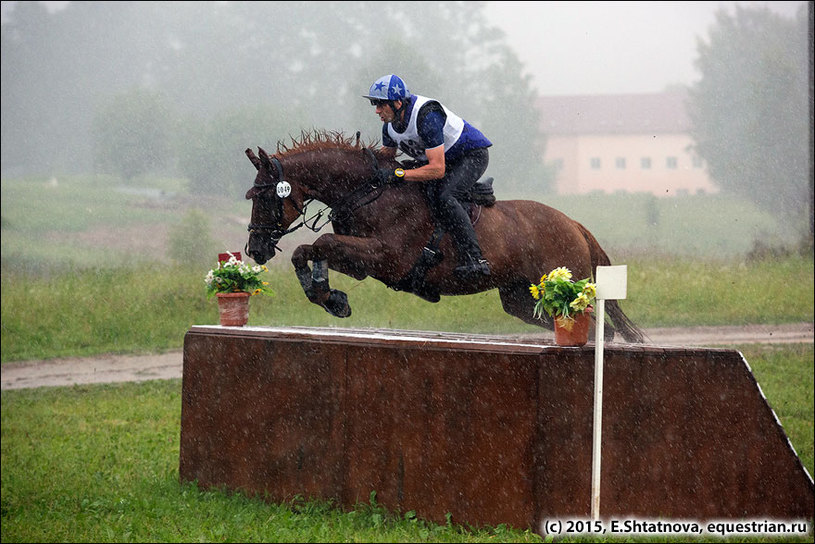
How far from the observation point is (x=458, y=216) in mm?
6438

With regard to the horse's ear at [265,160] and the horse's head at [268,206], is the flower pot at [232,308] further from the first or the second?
the horse's ear at [265,160]

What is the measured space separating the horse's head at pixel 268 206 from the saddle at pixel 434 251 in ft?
3.26

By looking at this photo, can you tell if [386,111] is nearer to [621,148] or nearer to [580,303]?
[580,303]

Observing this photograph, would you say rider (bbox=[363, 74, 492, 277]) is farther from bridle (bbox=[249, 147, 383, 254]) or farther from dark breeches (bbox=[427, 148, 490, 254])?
bridle (bbox=[249, 147, 383, 254])

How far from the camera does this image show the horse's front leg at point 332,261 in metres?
6.20

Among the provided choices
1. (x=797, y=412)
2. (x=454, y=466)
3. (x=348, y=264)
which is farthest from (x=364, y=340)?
(x=797, y=412)

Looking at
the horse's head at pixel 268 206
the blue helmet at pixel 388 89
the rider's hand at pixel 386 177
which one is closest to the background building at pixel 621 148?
the rider's hand at pixel 386 177

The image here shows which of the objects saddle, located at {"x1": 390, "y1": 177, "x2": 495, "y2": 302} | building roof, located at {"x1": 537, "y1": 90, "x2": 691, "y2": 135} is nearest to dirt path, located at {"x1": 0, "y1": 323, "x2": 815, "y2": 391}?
saddle, located at {"x1": 390, "y1": 177, "x2": 495, "y2": 302}

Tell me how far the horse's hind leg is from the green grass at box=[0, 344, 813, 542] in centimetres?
196

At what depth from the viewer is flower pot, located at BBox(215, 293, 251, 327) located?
287 inches

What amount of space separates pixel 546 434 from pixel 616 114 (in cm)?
4040

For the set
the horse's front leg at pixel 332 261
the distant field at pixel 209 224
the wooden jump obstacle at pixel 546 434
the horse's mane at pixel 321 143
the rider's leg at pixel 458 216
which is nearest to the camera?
the wooden jump obstacle at pixel 546 434

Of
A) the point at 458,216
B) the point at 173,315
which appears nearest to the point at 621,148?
the point at 173,315

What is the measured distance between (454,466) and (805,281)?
55.4 ft
